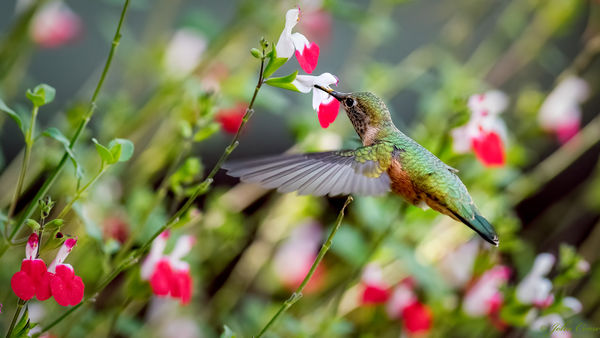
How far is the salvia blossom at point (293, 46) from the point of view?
79 cm

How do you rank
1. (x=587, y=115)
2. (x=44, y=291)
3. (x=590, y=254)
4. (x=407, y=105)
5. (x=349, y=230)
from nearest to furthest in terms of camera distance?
(x=44, y=291) < (x=349, y=230) < (x=590, y=254) < (x=587, y=115) < (x=407, y=105)

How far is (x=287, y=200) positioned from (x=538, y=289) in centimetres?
79

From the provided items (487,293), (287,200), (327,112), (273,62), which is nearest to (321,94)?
(327,112)

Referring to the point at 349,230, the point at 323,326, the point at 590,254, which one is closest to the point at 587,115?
the point at 590,254

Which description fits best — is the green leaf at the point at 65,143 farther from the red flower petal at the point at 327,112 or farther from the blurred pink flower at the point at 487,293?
the blurred pink flower at the point at 487,293

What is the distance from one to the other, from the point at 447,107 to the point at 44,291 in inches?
52.9

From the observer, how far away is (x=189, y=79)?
1.51 m

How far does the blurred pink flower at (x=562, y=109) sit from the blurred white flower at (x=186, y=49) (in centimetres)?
106

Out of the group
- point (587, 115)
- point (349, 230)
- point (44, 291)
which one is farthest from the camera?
point (587, 115)

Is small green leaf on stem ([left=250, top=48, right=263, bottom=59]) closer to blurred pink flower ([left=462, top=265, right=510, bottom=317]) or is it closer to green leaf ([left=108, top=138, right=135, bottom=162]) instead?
green leaf ([left=108, top=138, right=135, bottom=162])

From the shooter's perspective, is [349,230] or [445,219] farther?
[445,219]

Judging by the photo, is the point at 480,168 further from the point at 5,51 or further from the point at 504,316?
the point at 5,51

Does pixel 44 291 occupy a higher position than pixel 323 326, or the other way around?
pixel 323 326

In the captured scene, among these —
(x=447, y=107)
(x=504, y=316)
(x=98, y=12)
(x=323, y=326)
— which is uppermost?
(x=98, y=12)
